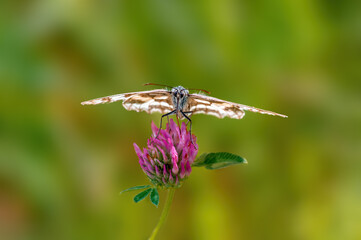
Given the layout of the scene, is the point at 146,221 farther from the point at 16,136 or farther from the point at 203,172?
the point at 16,136

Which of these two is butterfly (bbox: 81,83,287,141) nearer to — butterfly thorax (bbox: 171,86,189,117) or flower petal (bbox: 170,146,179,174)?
butterfly thorax (bbox: 171,86,189,117)

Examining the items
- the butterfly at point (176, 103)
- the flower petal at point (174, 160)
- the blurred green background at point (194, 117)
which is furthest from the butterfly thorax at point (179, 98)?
the blurred green background at point (194, 117)

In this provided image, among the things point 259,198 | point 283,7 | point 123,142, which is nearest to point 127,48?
point 123,142

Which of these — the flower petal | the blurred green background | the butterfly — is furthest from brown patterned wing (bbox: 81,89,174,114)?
the blurred green background

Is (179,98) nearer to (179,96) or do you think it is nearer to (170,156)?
(179,96)

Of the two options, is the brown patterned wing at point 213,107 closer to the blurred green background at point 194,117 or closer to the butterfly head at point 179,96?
the butterfly head at point 179,96

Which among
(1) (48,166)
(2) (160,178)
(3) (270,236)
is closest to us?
(2) (160,178)
